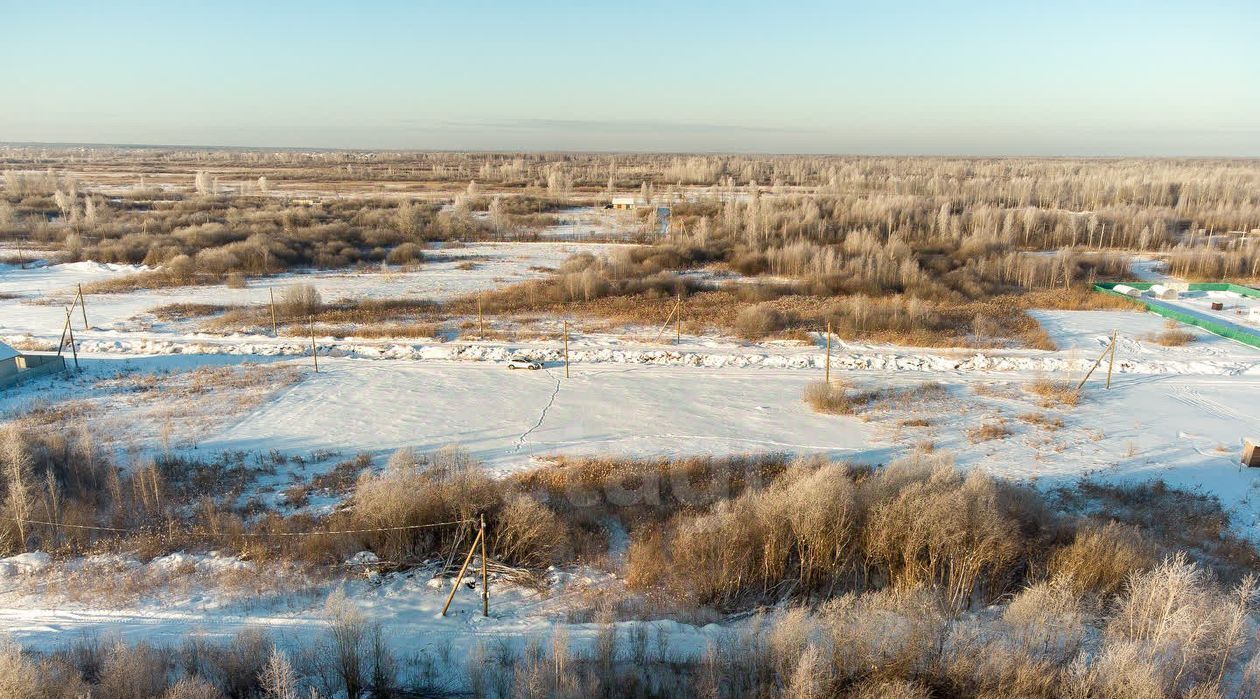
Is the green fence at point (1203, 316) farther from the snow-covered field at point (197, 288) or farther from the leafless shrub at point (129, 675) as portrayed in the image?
the leafless shrub at point (129, 675)

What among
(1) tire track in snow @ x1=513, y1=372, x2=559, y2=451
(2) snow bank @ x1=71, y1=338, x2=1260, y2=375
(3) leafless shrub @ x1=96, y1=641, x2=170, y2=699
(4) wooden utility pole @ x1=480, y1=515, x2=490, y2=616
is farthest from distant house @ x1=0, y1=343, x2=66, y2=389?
(4) wooden utility pole @ x1=480, y1=515, x2=490, y2=616

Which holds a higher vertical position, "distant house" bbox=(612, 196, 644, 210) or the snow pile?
"distant house" bbox=(612, 196, 644, 210)

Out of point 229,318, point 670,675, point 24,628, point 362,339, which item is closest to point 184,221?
point 229,318

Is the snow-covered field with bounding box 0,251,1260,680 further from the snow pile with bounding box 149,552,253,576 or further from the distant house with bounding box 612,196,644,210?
the distant house with bounding box 612,196,644,210

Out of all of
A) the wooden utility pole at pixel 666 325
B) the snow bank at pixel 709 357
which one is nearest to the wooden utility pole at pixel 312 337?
the snow bank at pixel 709 357

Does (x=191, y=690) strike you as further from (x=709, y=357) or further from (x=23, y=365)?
(x=23, y=365)

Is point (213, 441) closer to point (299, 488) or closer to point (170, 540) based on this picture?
point (299, 488)
